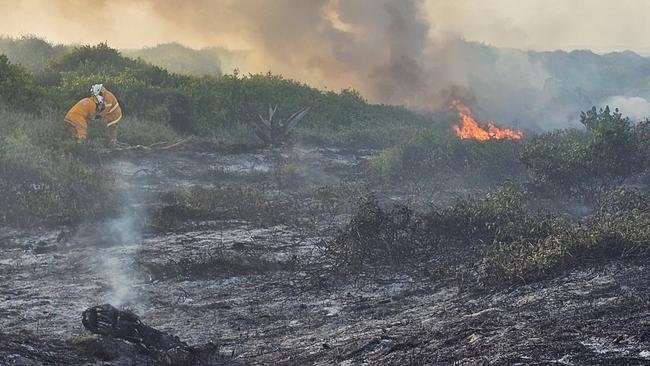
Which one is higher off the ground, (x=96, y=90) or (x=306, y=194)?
(x=96, y=90)

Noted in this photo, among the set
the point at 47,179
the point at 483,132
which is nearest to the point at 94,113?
the point at 47,179

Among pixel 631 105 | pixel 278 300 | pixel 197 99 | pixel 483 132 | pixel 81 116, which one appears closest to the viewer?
pixel 278 300

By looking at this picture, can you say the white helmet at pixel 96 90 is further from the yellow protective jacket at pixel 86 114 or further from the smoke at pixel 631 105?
the smoke at pixel 631 105

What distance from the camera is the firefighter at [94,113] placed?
14.6 m

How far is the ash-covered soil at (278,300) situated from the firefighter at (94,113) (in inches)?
122

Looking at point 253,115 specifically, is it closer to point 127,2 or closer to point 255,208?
point 255,208

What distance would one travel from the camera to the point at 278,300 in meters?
8.02

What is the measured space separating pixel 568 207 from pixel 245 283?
7185mm

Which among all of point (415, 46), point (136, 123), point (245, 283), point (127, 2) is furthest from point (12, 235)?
point (127, 2)

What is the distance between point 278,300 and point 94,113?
9.17m

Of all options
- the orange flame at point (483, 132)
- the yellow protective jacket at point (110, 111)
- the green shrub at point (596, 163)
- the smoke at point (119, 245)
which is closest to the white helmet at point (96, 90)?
the yellow protective jacket at point (110, 111)

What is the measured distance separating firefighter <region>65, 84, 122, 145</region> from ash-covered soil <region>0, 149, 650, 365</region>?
3106mm

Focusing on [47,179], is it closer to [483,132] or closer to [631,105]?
[483,132]

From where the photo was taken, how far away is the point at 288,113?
2109 centimetres
